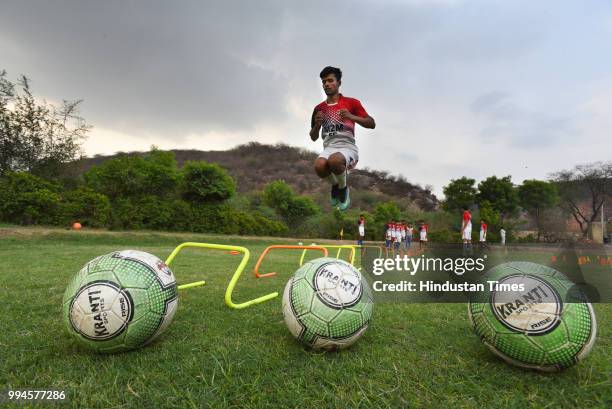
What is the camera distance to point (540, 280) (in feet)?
8.82

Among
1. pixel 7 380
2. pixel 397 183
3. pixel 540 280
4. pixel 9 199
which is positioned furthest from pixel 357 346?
pixel 397 183

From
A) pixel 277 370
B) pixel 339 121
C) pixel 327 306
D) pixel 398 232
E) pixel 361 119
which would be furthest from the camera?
pixel 398 232

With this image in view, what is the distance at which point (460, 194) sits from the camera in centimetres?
4066

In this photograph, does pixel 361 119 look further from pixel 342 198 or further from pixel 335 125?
pixel 342 198

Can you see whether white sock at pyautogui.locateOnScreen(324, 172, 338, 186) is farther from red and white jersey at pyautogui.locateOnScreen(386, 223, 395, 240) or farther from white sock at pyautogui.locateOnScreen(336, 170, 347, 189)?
red and white jersey at pyautogui.locateOnScreen(386, 223, 395, 240)

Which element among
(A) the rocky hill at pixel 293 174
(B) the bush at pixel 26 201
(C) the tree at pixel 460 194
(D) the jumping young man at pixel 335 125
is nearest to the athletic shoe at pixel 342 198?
(D) the jumping young man at pixel 335 125

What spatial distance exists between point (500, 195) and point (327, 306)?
43810 millimetres

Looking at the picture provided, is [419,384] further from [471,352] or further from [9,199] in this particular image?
[9,199]

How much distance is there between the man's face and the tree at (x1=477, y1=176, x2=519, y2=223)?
3985 cm

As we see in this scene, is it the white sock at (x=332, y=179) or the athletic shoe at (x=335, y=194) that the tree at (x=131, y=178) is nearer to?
the athletic shoe at (x=335, y=194)

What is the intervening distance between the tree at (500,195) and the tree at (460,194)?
3.34 ft

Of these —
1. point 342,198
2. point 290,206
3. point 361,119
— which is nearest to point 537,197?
point 290,206

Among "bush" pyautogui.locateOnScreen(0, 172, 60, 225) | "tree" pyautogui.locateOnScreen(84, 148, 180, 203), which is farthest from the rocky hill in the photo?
"bush" pyautogui.locateOnScreen(0, 172, 60, 225)

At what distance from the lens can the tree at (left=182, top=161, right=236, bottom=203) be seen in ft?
81.8
